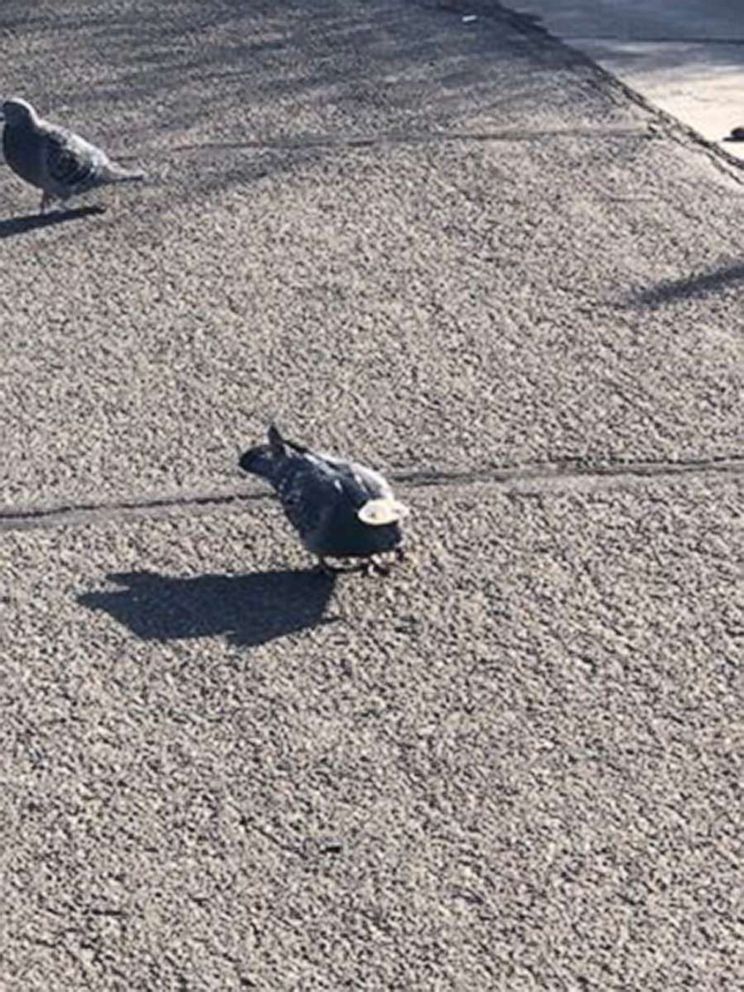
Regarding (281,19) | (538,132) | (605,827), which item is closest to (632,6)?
(281,19)

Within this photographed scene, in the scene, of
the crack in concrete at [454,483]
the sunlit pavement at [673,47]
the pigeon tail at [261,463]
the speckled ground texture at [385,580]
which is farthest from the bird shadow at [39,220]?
the pigeon tail at [261,463]

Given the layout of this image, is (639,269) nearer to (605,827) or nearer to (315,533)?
(315,533)

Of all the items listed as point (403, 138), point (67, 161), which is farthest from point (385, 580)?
point (403, 138)

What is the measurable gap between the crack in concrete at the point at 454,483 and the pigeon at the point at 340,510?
51 cm

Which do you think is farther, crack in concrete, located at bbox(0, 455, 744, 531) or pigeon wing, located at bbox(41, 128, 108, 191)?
pigeon wing, located at bbox(41, 128, 108, 191)

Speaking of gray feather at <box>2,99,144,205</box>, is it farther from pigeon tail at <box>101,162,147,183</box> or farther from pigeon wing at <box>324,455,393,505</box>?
pigeon wing at <box>324,455,393,505</box>

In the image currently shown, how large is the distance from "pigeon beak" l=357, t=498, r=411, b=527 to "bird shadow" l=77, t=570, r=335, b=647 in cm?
22

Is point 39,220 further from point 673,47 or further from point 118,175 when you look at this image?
point 673,47

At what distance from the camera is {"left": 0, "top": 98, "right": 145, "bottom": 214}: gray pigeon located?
29.8 feet

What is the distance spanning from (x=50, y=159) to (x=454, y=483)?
10.1 feet

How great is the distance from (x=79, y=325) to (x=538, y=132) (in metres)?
2.98

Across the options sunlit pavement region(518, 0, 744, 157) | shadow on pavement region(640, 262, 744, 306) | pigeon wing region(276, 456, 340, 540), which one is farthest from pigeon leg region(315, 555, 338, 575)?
sunlit pavement region(518, 0, 744, 157)

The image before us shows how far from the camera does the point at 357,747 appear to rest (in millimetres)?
5098

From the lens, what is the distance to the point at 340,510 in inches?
223
